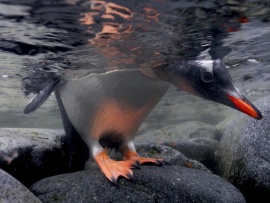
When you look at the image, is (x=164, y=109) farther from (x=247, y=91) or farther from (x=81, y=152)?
(x=81, y=152)

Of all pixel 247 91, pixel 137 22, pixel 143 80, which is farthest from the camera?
pixel 247 91

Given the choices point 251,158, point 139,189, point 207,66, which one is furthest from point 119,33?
point 251,158

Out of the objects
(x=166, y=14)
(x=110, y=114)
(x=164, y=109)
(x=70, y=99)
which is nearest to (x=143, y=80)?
(x=110, y=114)

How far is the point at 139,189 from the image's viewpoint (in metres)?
3.81

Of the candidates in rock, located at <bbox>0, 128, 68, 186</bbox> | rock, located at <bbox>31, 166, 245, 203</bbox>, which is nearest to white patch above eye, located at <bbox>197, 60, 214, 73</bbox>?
rock, located at <bbox>31, 166, 245, 203</bbox>

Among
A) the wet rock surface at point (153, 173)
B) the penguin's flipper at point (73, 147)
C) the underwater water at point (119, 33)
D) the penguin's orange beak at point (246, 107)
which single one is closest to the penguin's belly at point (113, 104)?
the penguin's flipper at point (73, 147)

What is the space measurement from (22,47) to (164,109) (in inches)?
646

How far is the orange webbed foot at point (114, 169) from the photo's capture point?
3.99m

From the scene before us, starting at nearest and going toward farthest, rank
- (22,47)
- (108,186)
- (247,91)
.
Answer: (108,186)
(22,47)
(247,91)

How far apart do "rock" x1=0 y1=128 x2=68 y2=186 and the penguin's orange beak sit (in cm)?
330

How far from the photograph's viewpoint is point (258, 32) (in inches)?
213

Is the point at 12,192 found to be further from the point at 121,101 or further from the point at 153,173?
the point at 121,101

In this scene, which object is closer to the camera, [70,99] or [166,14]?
[166,14]

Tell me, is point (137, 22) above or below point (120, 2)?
below
